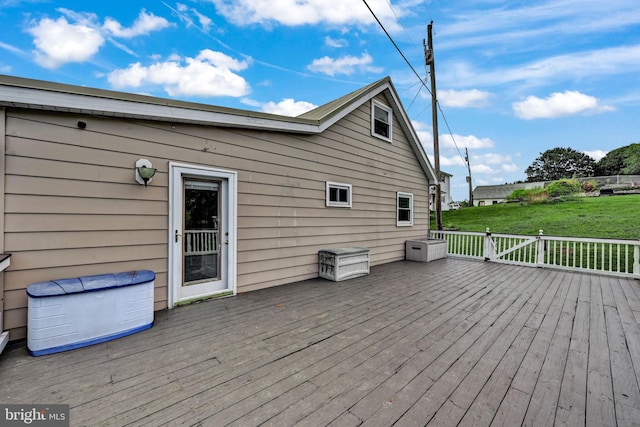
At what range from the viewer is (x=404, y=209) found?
7621 millimetres

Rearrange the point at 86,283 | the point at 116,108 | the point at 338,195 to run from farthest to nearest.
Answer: the point at 338,195
the point at 116,108
the point at 86,283

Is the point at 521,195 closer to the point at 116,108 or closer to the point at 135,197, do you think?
the point at 135,197

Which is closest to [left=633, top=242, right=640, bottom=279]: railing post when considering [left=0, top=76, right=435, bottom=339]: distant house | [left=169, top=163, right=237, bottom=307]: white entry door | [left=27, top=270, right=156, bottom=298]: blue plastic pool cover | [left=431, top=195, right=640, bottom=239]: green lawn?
[left=431, top=195, right=640, bottom=239]: green lawn

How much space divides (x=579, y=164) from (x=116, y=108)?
55168 millimetres

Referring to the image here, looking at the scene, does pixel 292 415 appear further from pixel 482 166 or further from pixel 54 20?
pixel 482 166

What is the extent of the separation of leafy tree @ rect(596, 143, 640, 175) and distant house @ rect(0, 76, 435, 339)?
143ft

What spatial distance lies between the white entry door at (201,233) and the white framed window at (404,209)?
497 cm

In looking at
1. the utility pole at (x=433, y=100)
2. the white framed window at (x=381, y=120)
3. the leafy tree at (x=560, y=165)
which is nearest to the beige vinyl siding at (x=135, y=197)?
the white framed window at (x=381, y=120)

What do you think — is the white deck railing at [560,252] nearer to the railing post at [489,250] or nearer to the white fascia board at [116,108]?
the railing post at [489,250]

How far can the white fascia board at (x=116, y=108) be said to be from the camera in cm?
236

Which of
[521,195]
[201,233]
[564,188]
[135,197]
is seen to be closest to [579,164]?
[521,195]

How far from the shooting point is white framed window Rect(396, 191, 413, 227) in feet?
24.1

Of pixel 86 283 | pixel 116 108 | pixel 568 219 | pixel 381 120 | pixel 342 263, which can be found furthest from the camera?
pixel 568 219

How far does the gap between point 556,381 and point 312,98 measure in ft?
31.7
